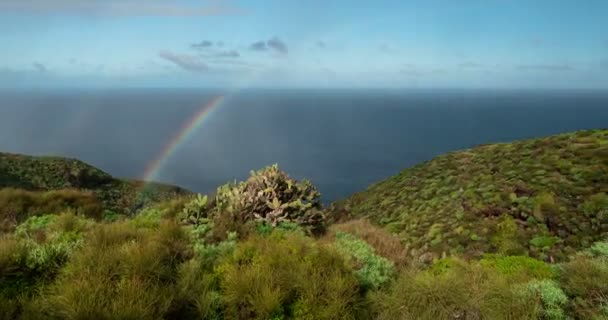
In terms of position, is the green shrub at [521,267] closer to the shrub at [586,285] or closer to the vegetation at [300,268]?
the vegetation at [300,268]

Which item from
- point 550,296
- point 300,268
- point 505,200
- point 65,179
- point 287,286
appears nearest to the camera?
point 550,296

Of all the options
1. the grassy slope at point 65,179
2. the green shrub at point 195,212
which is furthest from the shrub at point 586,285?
the grassy slope at point 65,179

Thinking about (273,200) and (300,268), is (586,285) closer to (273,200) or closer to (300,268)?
(300,268)

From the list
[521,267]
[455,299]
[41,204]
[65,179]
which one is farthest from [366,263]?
[65,179]

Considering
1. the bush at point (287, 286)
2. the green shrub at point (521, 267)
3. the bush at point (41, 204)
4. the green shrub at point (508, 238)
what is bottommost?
the bush at point (41, 204)

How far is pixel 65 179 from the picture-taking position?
25.9 meters

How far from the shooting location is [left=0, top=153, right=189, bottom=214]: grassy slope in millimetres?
21848

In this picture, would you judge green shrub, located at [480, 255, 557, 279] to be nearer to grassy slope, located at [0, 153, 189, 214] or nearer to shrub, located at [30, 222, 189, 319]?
shrub, located at [30, 222, 189, 319]

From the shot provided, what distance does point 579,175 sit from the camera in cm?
1011

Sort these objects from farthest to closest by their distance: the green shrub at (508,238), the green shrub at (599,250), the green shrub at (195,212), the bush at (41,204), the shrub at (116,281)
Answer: the bush at (41,204) → the green shrub at (195,212) → the green shrub at (508,238) → the green shrub at (599,250) → the shrub at (116,281)

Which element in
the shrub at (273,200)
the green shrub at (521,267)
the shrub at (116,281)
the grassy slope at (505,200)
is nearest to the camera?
the shrub at (116,281)

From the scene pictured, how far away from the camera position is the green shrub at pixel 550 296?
496cm

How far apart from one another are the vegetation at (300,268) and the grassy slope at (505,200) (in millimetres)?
55

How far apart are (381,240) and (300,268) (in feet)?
10.7
